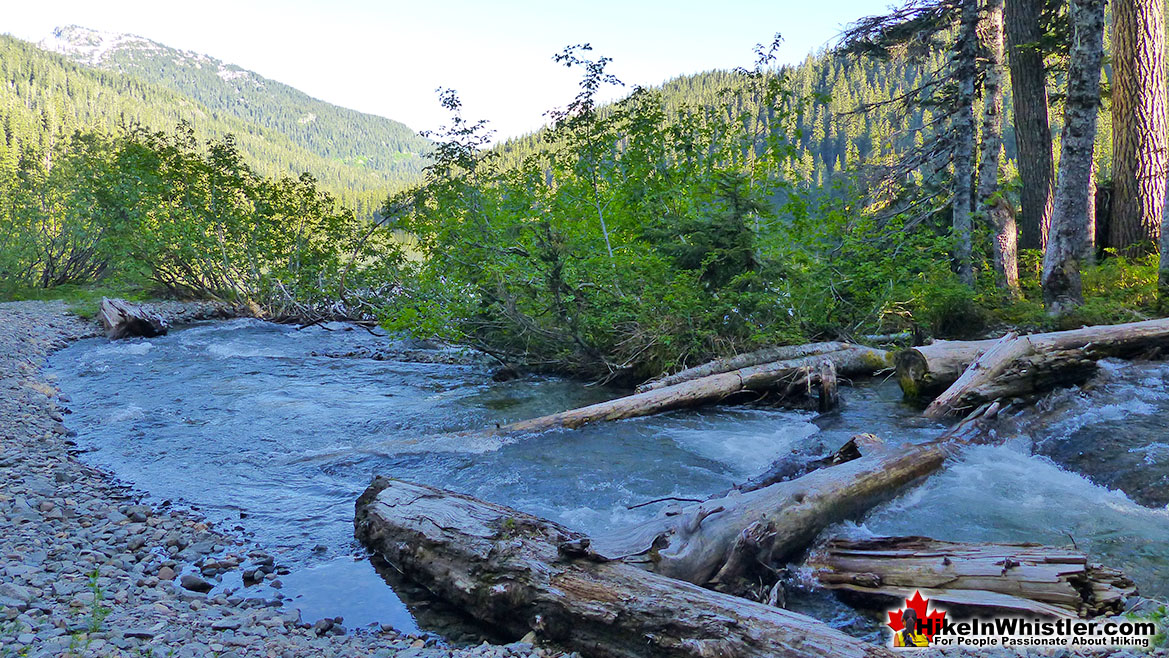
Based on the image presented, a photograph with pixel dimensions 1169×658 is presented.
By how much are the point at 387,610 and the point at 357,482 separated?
3.03 metres

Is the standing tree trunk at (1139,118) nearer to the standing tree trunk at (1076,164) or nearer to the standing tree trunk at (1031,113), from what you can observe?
the standing tree trunk at (1031,113)

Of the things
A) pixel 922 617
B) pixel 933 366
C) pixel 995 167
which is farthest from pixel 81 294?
pixel 922 617

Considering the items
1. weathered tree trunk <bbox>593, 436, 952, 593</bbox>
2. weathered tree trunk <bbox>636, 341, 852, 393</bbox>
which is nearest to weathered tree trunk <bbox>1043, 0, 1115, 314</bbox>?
weathered tree trunk <bbox>636, 341, 852, 393</bbox>

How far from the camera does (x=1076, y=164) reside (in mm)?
9906

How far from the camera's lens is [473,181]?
1388 cm

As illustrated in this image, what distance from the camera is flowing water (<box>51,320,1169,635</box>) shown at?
16.9 ft

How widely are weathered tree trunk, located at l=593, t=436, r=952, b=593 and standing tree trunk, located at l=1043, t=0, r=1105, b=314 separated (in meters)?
6.47

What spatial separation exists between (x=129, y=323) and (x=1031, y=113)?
78.2 ft

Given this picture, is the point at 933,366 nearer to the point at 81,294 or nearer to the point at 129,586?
the point at 129,586

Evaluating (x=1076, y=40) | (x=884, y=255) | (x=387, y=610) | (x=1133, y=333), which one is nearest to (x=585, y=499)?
(x=387, y=610)

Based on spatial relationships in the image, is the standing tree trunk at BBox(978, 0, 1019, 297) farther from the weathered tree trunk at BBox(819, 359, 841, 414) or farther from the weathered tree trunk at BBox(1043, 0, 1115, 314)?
the weathered tree trunk at BBox(819, 359, 841, 414)

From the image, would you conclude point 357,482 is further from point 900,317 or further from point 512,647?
point 900,317

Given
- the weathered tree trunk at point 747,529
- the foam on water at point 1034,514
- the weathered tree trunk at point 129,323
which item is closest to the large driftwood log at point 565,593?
the weathered tree trunk at point 747,529

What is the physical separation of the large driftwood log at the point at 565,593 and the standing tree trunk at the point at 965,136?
10.7 metres
